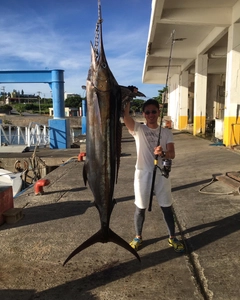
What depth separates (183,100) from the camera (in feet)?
76.9

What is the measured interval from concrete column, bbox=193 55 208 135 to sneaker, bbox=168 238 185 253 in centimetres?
1526

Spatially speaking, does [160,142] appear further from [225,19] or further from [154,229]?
[225,19]

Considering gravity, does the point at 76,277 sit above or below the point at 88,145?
below

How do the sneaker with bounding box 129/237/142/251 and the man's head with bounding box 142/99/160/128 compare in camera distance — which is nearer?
the man's head with bounding box 142/99/160/128

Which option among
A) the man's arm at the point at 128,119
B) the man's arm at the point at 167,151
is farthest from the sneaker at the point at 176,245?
the man's arm at the point at 128,119

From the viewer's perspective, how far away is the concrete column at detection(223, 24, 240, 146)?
36.6 feet

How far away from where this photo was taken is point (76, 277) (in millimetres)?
2797

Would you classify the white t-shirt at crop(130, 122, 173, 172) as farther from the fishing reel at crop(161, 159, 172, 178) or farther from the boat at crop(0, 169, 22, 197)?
the boat at crop(0, 169, 22, 197)

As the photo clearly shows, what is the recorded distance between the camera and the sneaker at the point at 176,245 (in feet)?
10.5

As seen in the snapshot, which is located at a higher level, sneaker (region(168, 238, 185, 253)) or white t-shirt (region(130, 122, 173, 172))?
white t-shirt (region(130, 122, 173, 172))

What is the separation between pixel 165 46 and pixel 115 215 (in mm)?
15626

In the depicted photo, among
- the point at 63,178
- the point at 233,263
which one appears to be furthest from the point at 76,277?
the point at 63,178

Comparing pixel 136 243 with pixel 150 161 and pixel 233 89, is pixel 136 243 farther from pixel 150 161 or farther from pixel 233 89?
pixel 233 89

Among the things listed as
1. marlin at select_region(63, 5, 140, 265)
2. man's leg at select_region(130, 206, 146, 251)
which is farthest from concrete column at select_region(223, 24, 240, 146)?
marlin at select_region(63, 5, 140, 265)
